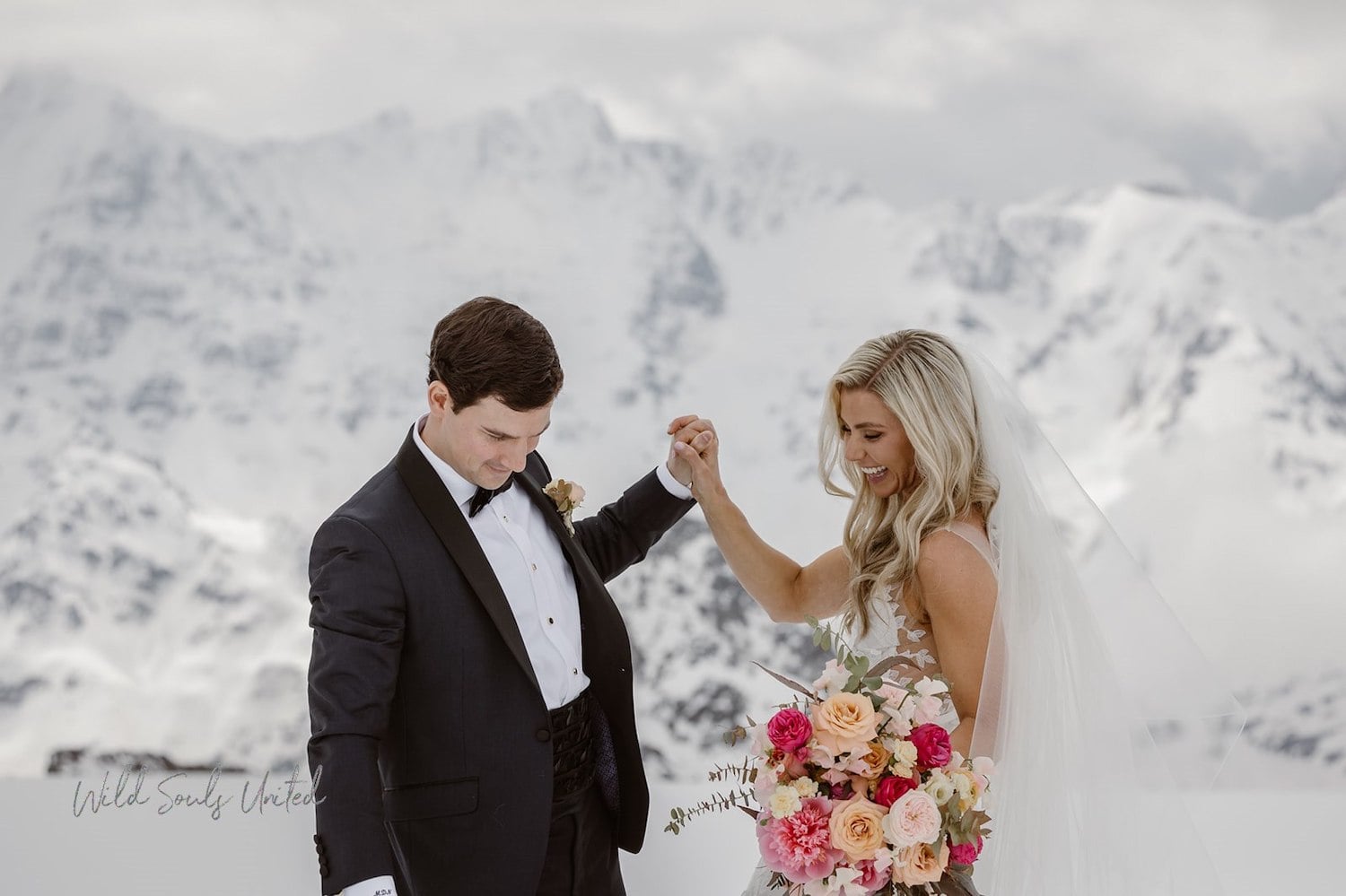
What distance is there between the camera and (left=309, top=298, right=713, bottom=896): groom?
181 centimetres

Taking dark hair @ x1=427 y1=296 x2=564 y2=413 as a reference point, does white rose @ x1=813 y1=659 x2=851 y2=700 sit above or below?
below

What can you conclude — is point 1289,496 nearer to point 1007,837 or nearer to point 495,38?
point 495,38

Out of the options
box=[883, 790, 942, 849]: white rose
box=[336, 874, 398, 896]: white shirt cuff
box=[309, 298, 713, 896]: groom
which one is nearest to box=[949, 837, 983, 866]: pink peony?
box=[883, 790, 942, 849]: white rose

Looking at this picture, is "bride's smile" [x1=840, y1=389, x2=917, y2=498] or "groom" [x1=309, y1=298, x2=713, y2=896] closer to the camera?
"groom" [x1=309, y1=298, x2=713, y2=896]

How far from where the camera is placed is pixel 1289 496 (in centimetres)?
1291

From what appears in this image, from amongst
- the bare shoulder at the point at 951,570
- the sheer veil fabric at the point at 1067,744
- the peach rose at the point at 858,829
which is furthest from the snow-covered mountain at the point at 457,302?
the peach rose at the point at 858,829

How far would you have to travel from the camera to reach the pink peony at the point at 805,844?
6.00 ft

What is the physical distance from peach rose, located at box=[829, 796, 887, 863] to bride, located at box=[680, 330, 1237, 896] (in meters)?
0.46

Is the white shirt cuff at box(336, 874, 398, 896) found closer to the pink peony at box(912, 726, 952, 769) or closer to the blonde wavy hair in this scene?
the pink peony at box(912, 726, 952, 769)

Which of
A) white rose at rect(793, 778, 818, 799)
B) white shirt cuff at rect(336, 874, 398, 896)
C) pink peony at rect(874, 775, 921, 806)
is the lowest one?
white shirt cuff at rect(336, 874, 398, 896)

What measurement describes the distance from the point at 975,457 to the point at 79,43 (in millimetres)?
12930

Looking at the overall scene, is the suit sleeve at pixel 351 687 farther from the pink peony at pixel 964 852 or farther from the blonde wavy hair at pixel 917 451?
the blonde wavy hair at pixel 917 451

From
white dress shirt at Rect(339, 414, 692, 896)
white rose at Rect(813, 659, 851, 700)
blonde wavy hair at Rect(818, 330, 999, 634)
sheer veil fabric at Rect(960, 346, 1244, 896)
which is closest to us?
white rose at Rect(813, 659, 851, 700)

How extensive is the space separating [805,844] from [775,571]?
3.63 feet
